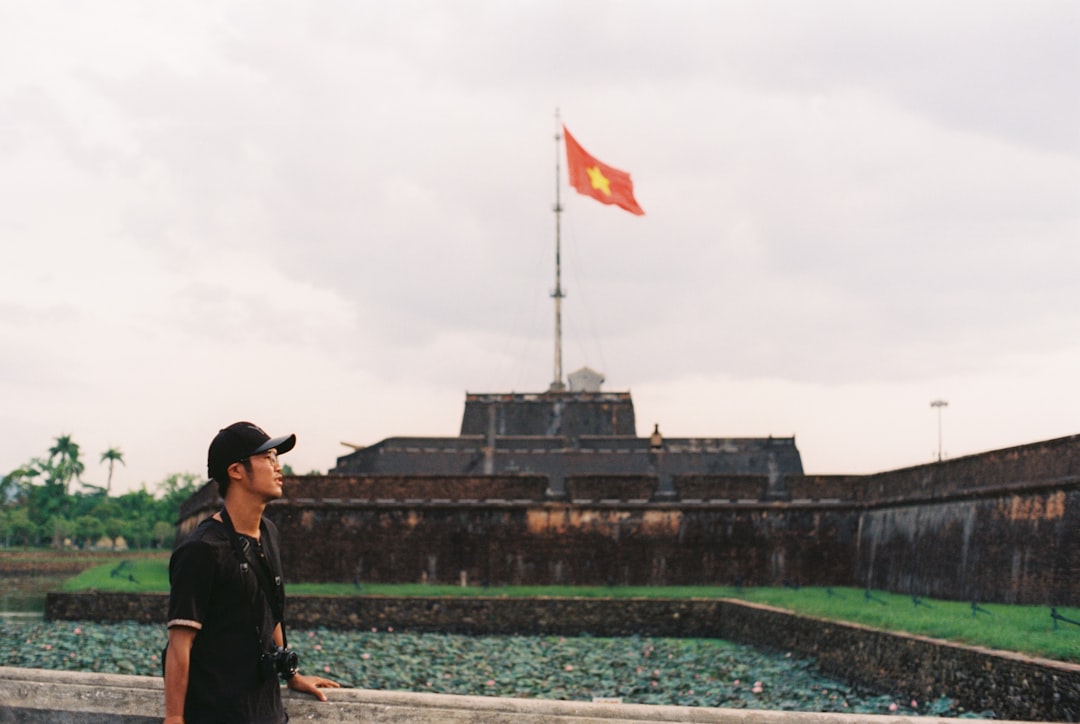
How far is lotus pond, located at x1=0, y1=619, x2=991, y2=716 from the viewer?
10.1m

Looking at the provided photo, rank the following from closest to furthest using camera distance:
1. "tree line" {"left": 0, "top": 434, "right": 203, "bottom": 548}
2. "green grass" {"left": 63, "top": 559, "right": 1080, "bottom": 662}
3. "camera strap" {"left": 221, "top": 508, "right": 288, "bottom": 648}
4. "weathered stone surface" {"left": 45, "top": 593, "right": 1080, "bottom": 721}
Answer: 1. "camera strap" {"left": 221, "top": 508, "right": 288, "bottom": 648}
2. "weathered stone surface" {"left": 45, "top": 593, "right": 1080, "bottom": 721}
3. "green grass" {"left": 63, "top": 559, "right": 1080, "bottom": 662}
4. "tree line" {"left": 0, "top": 434, "right": 203, "bottom": 548}

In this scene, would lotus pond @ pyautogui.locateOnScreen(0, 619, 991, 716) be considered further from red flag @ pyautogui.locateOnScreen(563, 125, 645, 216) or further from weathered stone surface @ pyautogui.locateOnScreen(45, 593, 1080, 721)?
red flag @ pyautogui.locateOnScreen(563, 125, 645, 216)

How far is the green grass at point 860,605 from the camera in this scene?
8625 mm

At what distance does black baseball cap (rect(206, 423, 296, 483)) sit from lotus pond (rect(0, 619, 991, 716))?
23.9ft

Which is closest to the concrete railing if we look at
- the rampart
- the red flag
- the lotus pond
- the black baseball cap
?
the black baseball cap

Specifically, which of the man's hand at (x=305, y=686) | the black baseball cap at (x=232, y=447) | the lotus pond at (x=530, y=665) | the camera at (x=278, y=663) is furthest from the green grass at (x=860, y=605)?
the black baseball cap at (x=232, y=447)

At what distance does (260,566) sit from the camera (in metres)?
2.58

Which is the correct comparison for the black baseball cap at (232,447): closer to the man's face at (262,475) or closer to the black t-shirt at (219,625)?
the man's face at (262,475)

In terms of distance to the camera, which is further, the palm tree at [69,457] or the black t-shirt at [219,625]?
the palm tree at [69,457]

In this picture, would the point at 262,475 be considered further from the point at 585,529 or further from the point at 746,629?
the point at 585,529

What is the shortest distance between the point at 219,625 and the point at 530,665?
1021 centimetres

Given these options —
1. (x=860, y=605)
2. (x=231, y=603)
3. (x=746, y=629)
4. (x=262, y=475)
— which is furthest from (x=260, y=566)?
(x=746, y=629)

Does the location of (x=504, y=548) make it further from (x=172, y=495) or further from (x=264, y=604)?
(x=172, y=495)

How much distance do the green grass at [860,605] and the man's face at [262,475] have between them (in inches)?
267
